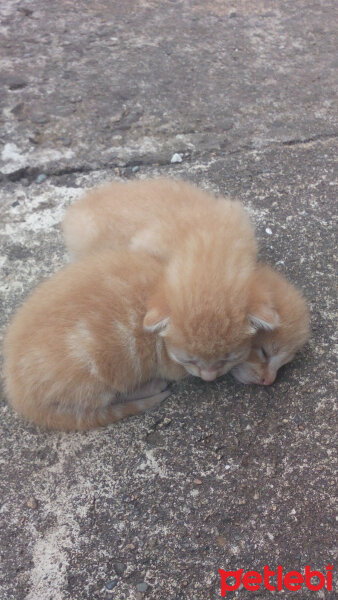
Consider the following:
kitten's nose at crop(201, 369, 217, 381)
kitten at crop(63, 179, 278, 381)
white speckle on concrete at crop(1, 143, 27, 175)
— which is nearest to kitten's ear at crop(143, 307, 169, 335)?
kitten at crop(63, 179, 278, 381)

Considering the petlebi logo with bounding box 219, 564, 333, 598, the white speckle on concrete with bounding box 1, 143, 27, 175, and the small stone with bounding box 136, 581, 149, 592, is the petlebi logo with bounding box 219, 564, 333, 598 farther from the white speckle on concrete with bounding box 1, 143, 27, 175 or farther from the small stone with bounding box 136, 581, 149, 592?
the white speckle on concrete with bounding box 1, 143, 27, 175

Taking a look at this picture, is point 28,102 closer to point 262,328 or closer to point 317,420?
point 262,328

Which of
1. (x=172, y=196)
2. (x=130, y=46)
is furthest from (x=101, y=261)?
(x=130, y=46)

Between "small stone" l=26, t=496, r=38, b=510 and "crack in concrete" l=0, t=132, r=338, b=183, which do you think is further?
"crack in concrete" l=0, t=132, r=338, b=183

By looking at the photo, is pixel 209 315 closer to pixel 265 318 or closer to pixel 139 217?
pixel 265 318

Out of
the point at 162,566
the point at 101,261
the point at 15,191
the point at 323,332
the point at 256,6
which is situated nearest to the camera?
the point at 162,566

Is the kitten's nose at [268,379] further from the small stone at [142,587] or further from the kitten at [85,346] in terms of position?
the small stone at [142,587]

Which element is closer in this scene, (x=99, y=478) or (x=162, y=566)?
(x=162, y=566)
